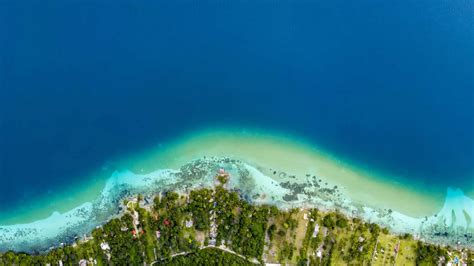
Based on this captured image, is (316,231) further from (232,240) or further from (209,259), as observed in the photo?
(209,259)

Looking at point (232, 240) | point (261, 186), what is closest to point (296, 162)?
point (261, 186)

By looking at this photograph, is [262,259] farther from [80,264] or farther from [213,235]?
[80,264]

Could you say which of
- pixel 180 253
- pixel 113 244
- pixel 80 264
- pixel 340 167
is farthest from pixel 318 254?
pixel 80 264

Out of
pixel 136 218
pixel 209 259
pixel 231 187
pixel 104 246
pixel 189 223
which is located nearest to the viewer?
pixel 209 259

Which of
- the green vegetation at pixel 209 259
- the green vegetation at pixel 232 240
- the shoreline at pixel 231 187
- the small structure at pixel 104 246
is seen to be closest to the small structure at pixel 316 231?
the green vegetation at pixel 232 240

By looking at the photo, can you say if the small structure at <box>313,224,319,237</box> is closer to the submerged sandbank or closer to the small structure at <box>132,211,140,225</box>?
the submerged sandbank

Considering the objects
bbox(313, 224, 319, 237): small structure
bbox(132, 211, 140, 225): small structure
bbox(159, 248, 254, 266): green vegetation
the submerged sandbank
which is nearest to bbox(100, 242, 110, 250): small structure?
bbox(132, 211, 140, 225): small structure
